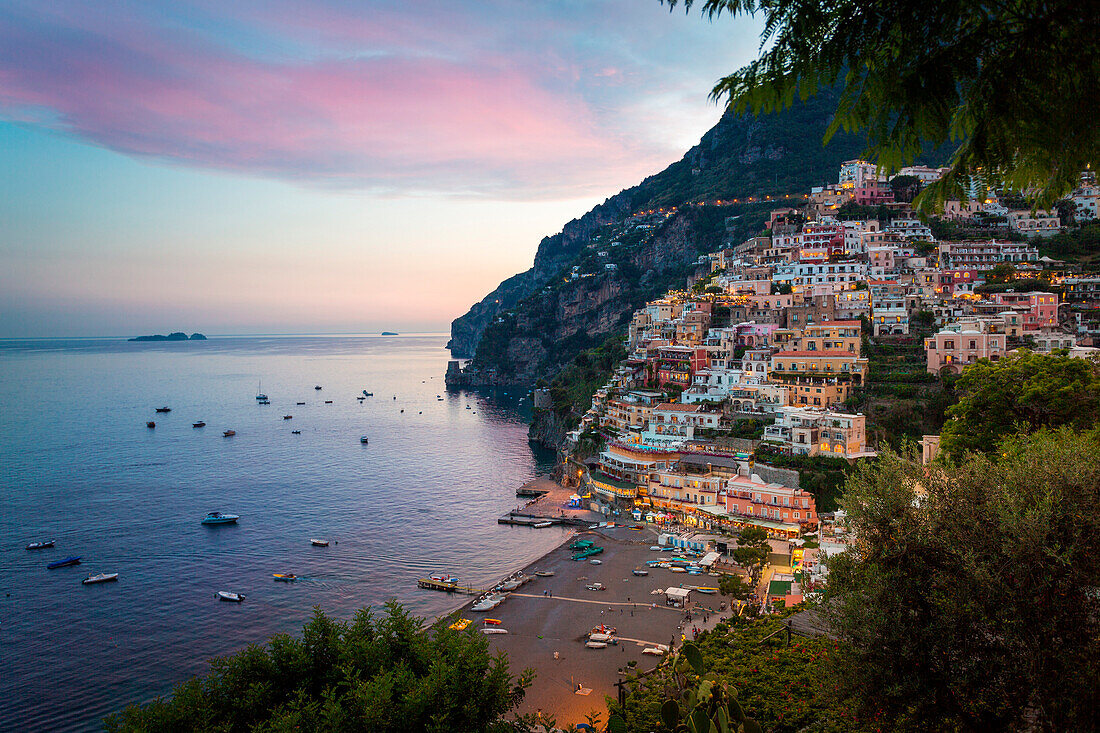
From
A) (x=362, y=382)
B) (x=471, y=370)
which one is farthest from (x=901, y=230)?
(x=362, y=382)

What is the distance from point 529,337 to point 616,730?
Result: 121557mm

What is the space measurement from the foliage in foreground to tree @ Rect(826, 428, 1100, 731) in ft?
20.0

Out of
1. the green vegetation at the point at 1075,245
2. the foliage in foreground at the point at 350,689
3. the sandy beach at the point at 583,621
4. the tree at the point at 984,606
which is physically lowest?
the sandy beach at the point at 583,621

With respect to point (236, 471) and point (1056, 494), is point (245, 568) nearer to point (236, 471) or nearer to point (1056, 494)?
point (236, 471)

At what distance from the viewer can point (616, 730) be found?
384 inches

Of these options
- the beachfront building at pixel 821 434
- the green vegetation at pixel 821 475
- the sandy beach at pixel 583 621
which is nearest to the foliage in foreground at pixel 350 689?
the sandy beach at pixel 583 621

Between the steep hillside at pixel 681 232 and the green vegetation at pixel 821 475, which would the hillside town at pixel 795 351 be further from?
the steep hillside at pixel 681 232

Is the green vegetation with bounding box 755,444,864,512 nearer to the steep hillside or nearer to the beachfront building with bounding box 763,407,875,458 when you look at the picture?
the beachfront building with bounding box 763,407,875,458

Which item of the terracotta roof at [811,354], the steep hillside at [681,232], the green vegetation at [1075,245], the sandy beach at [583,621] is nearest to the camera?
the sandy beach at [583,621]

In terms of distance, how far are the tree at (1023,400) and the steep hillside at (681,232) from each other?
7888 cm

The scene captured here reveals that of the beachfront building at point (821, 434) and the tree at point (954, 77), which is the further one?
the beachfront building at point (821, 434)

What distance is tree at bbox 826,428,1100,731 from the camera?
6520 millimetres

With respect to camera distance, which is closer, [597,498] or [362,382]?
[597,498]

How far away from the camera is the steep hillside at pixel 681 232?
358ft
